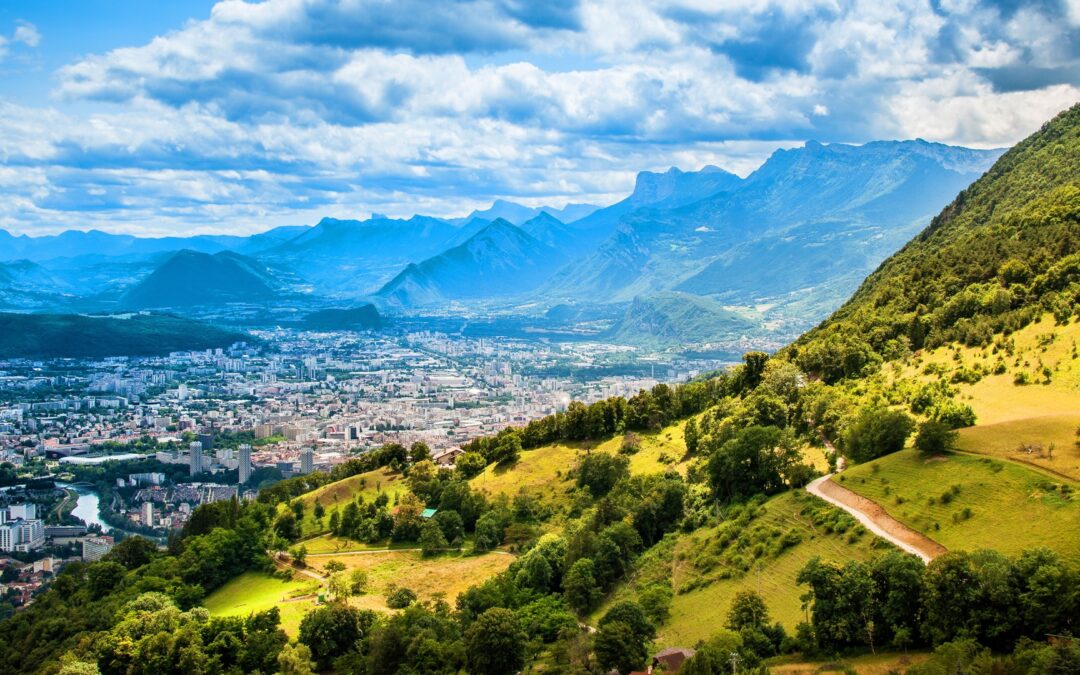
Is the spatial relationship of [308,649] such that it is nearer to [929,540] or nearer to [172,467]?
[929,540]

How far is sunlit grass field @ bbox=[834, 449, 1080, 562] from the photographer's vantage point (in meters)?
29.3

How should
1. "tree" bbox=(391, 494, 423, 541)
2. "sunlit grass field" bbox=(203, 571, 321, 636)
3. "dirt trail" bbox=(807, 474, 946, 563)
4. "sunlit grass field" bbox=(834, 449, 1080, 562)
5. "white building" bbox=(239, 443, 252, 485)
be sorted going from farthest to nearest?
"white building" bbox=(239, 443, 252, 485), "tree" bbox=(391, 494, 423, 541), "sunlit grass field" bbox=(203, 571, 321, 636), "dirt trail" bbox=(807, 474, 946, 563), "sunlit grass field" bbox=(834, 449, 1080, 562)

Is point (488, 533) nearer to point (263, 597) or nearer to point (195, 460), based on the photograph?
point (263, 597)

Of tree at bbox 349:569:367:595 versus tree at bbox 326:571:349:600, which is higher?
tree at bbox 326:571:349:600

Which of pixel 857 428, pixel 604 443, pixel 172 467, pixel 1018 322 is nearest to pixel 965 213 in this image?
pixel 1018 322

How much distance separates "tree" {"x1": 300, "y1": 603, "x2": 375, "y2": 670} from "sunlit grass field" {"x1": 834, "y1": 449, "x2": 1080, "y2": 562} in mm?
24916

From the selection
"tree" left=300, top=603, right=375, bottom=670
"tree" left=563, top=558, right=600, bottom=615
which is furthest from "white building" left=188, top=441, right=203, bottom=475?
"tree" left=563, top=558, right=600, bottom=615

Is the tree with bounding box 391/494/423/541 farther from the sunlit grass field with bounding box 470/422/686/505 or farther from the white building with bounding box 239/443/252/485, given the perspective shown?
the white building with bounding box 239/443/252/485

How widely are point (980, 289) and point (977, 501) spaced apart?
29030 millimetres

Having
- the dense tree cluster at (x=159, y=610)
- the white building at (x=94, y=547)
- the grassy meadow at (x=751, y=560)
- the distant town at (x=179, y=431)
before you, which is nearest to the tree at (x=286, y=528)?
the dense tree cluster at (x=159, y=610)

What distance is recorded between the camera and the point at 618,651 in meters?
31.3

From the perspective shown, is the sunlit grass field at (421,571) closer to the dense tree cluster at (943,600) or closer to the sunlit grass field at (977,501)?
the dense tree cluster at (943,600)

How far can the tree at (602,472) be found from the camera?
5722 cm

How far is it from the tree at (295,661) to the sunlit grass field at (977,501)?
26.5 metres
